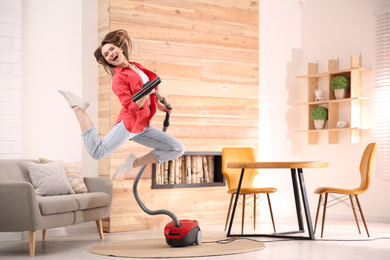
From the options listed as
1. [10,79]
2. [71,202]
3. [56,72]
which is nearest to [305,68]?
[56,72]

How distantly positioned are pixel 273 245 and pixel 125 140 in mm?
1835

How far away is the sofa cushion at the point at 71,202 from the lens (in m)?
4.85

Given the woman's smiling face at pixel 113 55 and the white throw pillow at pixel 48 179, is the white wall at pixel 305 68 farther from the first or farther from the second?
the woman's smiling face at pixel 113 55

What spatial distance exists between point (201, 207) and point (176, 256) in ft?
8.31

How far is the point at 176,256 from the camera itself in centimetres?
439

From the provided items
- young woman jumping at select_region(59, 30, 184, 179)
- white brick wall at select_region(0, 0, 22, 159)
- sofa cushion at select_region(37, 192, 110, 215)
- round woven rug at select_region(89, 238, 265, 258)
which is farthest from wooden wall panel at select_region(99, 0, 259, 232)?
young woman jumping at select_region(59, 30, 184, 179)

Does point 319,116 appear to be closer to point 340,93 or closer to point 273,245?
point 340,93

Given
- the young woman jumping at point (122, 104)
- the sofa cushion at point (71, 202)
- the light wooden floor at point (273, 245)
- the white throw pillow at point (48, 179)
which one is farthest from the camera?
the white throw pillow at point (48, 179)

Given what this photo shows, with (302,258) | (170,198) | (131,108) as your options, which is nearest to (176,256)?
(302,258)

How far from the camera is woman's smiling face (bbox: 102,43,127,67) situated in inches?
157

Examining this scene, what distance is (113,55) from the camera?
13.1ft

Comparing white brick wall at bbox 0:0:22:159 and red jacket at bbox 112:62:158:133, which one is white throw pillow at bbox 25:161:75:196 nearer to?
white brick wall at bbox 0:0:22:159

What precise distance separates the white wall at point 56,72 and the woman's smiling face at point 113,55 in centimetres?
241

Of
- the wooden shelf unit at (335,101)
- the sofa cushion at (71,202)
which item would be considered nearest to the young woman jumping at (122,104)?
the sofa cushion at (71,202)
